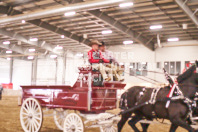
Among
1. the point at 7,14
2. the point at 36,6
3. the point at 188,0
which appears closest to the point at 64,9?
the point at 36,6

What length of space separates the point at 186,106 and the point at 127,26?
14341 millimetres

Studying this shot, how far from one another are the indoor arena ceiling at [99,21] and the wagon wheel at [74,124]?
738cm

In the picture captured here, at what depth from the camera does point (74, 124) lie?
4.93m

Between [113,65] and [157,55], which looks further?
[157,55]

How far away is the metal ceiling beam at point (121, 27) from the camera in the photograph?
48.5 feet

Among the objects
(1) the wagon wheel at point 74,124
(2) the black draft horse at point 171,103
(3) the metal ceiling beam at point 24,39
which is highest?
(3) the metal ceiling beam at point 24,39

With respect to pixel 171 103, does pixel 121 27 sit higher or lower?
higher

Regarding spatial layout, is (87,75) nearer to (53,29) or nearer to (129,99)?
(129,99)

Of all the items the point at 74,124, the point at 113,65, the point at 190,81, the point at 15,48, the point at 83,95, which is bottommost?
the point at 74,124

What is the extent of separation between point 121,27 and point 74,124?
526 inches

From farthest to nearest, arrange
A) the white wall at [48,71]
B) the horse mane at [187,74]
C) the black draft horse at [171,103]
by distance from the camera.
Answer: the white wall at [48,71], the horse mane at [187,74], the black draft horse at [171,103]

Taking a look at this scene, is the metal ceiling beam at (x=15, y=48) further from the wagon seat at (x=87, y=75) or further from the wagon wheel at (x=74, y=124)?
the wagon wheel at (x=74, y=124)

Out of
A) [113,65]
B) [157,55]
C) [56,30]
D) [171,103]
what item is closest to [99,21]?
[56,30]

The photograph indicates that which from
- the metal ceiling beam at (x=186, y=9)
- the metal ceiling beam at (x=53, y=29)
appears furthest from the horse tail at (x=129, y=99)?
the metal ceiling beam at (x=53, y=29)
